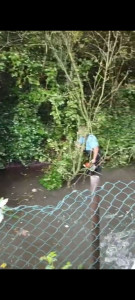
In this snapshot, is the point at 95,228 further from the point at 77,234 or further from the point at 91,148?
the point at 91,148

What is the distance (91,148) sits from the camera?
216 inches

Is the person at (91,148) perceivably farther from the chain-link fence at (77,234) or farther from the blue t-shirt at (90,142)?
the chain-link fence at (77,234)

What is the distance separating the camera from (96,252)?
362cm

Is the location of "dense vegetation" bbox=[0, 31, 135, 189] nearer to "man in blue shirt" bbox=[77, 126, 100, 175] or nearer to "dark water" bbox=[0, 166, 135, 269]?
"man in blue shirt" bbox=[77, 126, 100, 175]

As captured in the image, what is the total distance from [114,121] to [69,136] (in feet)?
3.88

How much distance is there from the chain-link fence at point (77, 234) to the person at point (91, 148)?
67cm

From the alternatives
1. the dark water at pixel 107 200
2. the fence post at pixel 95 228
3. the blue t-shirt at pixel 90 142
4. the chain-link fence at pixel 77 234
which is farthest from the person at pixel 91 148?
the chain-link fence at pixel 77 234

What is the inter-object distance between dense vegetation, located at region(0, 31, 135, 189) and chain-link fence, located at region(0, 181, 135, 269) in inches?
46.2

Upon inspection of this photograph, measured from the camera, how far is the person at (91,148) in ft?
17.9

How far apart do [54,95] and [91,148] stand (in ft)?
3.58

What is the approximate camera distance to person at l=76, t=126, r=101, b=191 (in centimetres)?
546

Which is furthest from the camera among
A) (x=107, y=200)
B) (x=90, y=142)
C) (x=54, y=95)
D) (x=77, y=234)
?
(x=54, y=95)

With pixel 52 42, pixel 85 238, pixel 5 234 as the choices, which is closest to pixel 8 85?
pixel 52 42

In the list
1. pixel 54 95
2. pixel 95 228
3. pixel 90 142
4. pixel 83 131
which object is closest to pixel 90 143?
pixel 90 142
